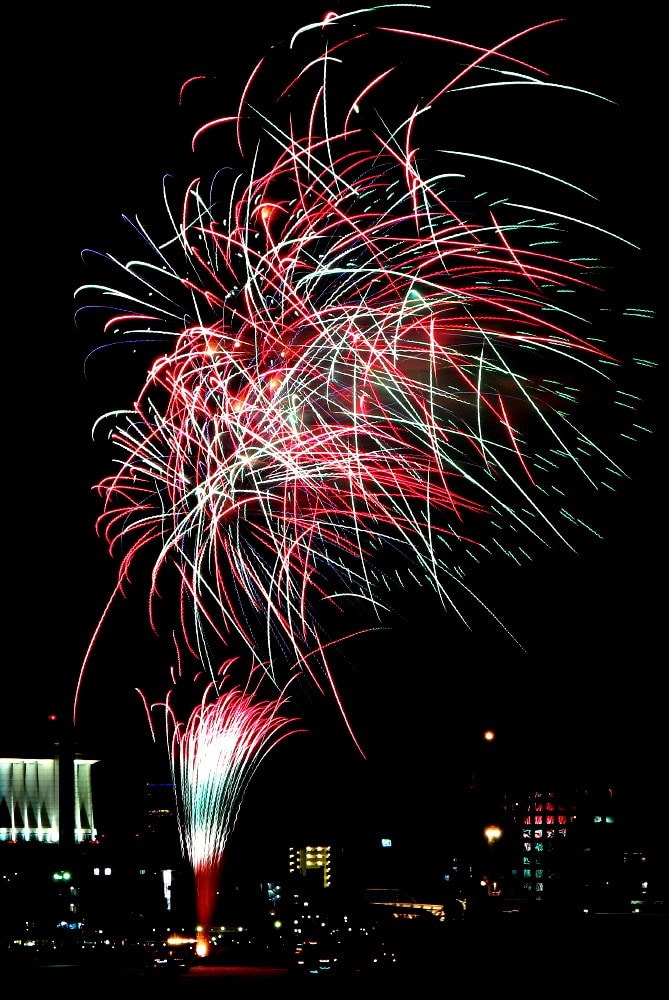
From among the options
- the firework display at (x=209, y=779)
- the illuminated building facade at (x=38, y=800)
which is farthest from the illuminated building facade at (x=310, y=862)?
the illuminated building facade at (x=38, y=800)

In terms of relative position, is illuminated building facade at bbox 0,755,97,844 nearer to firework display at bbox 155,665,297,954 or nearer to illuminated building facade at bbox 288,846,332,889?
illuminated building facade at bbox 288,846,332,889

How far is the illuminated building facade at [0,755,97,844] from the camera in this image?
84938mm

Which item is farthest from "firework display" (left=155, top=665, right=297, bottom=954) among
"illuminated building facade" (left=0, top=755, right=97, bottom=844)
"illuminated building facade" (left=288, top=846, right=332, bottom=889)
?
"illuminated building facade" (left=0, top=755, right=97, bottom=844)

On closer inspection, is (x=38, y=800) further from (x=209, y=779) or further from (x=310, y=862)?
(x=209, y=779)

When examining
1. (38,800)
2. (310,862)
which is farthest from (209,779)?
(38,800)

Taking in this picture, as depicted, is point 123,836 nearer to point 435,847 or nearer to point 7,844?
point 7,844

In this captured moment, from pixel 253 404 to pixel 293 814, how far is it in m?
36.6

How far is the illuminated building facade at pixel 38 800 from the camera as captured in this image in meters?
84.9

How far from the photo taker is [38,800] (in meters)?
85.6

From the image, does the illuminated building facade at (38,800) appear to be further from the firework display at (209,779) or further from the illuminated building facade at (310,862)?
the firework display at (209,779)

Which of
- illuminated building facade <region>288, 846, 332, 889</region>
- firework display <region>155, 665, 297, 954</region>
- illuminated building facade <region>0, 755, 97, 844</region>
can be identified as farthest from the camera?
illuminated building facade <region>0, 755, 97, 844</region>

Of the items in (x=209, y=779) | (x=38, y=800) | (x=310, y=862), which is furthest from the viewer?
(x=38, y=800)

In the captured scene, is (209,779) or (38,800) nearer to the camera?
(209,779)

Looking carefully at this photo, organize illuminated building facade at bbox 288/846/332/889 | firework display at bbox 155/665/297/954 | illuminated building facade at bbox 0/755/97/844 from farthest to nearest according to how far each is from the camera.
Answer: illuminated building facade at bbox 0/755/97/844 → illuminated building facade at bbox 288/846/332/889 → firework display at bbox 155/665/297/954
